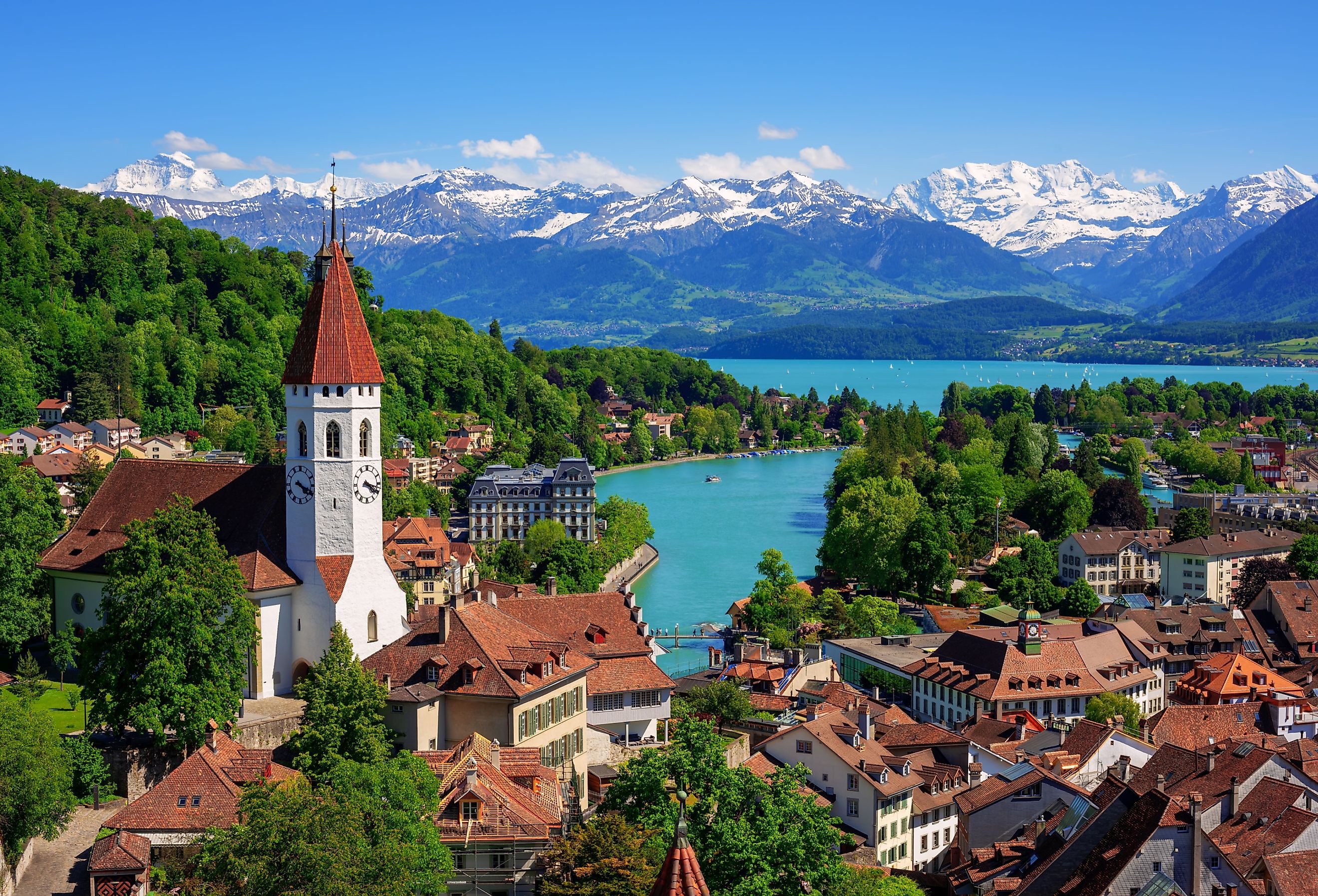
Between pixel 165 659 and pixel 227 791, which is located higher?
pixel 165 659

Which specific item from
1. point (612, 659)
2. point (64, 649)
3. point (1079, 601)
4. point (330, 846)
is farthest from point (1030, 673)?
point (330, 846)

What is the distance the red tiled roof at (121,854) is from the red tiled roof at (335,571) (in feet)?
25.2

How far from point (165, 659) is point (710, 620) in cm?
3513

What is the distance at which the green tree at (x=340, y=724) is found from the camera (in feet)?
75.2

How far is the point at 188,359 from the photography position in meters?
90.7

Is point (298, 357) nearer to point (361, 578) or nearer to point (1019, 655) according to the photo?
point (361, 578)

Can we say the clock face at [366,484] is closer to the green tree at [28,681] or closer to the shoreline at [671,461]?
the green tree at [28,681]

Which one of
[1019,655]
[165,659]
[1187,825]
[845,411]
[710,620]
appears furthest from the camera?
[845,411]

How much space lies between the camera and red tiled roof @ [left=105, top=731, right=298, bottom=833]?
73.4ft

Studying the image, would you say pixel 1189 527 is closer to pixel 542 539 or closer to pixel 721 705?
pixel 542 539

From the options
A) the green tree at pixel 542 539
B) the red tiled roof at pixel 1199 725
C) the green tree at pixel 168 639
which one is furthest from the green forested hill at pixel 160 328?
the red tiled roof at pixel 1199 725

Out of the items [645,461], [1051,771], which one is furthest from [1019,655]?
[645,461]

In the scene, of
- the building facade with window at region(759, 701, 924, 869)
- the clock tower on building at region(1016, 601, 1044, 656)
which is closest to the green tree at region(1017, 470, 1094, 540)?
the clock tower on building at region(1016, 601, 1044, 656)

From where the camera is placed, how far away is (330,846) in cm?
1752
